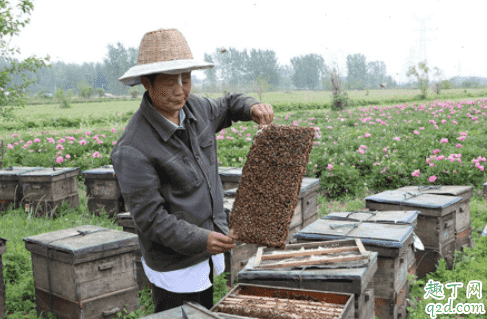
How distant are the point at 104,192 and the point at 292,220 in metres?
3.46

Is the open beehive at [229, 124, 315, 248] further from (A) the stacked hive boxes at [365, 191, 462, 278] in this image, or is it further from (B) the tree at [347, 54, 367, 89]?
(B) the tree at [347, 54, 367, 89]

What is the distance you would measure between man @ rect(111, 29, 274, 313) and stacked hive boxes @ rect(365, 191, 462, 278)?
2.90 meters

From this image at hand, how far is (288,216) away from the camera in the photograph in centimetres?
235

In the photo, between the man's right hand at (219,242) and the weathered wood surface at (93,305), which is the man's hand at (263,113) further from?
the weathered wood surface at (93,305)

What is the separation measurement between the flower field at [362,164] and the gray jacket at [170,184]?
1.07m

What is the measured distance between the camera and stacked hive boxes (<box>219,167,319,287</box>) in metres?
4.71

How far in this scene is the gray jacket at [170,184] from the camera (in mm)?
2379

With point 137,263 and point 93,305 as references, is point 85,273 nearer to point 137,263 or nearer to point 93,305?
point 93,305

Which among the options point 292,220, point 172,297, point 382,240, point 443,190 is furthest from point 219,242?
point 443,190

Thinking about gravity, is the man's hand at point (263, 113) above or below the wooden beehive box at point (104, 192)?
above

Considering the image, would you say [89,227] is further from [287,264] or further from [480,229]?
[480,229]

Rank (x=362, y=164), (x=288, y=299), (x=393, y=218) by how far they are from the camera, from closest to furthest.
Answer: (x=288, y=299) → (x=393, y=218) → (x=362, y=164)

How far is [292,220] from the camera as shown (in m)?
5.47

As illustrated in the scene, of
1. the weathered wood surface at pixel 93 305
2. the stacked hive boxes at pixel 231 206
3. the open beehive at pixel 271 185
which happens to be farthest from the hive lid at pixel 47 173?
the open beehive at pixel 271 185
